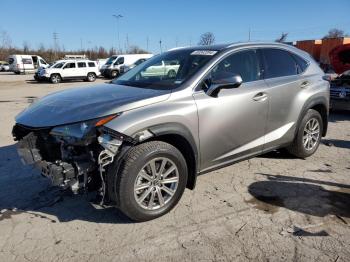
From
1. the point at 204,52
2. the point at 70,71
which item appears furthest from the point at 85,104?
the point at 70,71

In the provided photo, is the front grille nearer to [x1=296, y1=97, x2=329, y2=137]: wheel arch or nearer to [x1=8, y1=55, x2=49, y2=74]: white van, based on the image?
[x1=296, y1=97, x2=329, y2=137]: wheel arch

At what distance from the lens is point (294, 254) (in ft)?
10.4

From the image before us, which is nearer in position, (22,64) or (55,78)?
(55,78)

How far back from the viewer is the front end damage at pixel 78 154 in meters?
3.36

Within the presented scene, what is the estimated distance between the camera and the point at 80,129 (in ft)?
11.1

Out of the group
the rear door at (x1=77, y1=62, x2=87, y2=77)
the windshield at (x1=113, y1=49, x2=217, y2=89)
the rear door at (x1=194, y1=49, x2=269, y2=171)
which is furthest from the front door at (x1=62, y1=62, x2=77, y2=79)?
the rear door at (x1=194, y1=49, x2=269, y2=171)

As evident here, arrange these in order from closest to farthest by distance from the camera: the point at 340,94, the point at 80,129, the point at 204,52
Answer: the point at 80,129
the point at 204,52
the point at 340,94

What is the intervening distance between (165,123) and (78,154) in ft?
3.00

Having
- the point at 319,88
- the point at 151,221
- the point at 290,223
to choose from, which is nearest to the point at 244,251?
the point at 290,223

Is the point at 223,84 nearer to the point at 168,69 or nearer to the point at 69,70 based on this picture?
the point at 168,69

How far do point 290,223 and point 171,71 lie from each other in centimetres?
220

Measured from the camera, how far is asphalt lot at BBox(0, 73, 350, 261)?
128 inches

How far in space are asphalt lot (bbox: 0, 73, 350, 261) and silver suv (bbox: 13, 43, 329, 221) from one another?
34 centimetres

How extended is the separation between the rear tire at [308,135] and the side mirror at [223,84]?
185 centimetres
